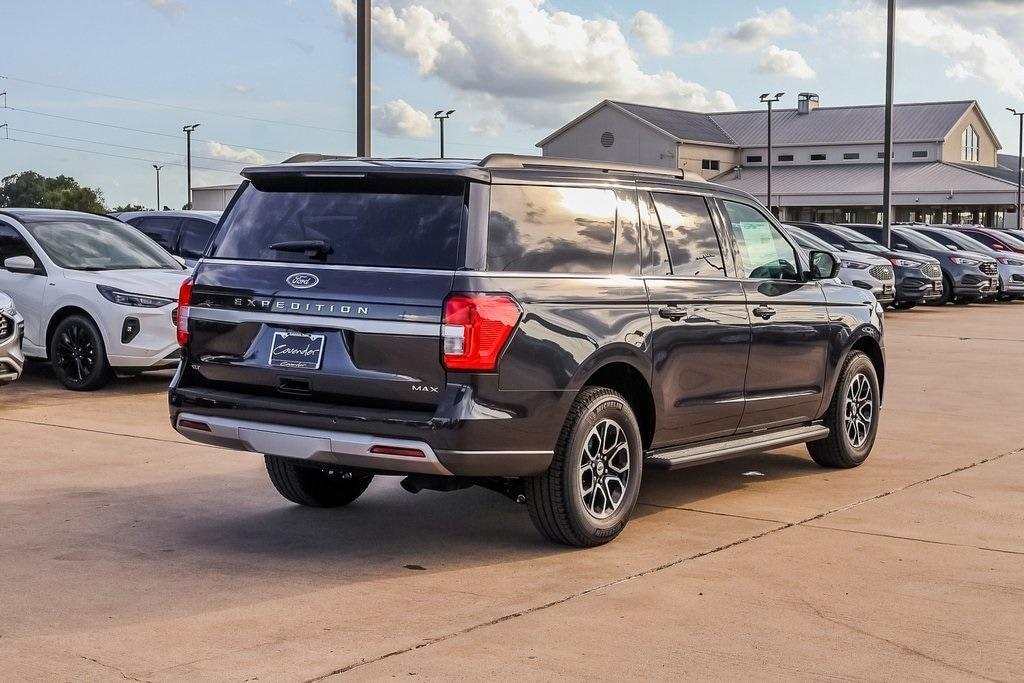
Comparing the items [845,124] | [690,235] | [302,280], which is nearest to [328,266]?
[302,280]

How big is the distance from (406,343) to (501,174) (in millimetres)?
957

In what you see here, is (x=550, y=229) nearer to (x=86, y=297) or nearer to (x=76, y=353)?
(x=86, y=297)

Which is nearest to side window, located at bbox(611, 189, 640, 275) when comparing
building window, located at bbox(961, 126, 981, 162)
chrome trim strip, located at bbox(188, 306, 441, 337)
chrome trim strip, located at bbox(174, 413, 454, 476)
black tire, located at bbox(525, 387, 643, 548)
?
black tire, located at bbox(525, 387, 643, 548)

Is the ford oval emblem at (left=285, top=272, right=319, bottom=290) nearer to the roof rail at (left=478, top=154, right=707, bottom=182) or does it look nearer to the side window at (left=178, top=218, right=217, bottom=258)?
the roof rail at (left=478, top=154, right=707, bottom=182)

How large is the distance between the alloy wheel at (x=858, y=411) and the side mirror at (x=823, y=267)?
2.65 ft

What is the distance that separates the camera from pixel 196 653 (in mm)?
5012

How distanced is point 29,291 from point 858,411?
26.6 feet

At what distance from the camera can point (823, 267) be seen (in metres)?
8.67

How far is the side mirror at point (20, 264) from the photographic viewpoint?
13016mm

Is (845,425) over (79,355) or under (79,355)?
under

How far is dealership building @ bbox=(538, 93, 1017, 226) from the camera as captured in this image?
75250 mm

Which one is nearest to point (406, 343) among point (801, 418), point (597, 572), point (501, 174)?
point (501, 174)

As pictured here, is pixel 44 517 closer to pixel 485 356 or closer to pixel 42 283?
pixel 485 356

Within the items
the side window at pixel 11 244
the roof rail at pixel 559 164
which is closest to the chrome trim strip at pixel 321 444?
the roof rail at pixel 559 164
